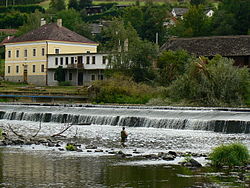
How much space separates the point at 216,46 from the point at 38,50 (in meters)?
27.9

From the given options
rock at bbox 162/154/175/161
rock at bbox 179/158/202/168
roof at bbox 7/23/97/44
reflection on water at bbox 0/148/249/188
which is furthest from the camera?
roof at bbox 7/23/97/44

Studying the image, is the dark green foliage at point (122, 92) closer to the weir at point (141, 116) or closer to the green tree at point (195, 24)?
the weir at point (141, 116)

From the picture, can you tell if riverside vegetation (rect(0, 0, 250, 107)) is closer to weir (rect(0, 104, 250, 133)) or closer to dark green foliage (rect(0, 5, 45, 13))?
weir (rect(0, 104, 250, 133))

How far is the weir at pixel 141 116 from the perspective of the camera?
4284 centimetres

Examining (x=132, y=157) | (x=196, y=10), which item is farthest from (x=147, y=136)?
(x=196, y=10)

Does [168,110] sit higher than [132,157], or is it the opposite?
[132,157]

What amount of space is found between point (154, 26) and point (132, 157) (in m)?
83.2

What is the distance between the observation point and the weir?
4284 centimetres

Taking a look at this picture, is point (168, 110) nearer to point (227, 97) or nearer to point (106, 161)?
point (227, 97)

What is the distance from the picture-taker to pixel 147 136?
39.0 meters

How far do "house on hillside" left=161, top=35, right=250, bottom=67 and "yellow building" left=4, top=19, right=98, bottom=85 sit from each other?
58.9ft

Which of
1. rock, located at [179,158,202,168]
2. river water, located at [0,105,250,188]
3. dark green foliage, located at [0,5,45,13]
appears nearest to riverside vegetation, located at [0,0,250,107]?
river water, located at [0,105,250,188]

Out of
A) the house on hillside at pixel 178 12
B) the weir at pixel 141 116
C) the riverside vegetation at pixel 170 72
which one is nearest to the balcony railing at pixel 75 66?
the riverside vegetation at pixel 170 72

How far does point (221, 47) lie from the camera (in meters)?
76.9
